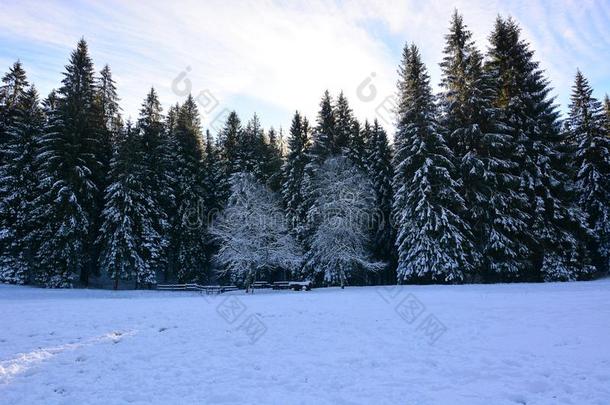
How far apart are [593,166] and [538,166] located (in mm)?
6583

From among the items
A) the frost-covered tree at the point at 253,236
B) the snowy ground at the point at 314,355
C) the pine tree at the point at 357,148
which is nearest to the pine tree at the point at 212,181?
the frost-covered tree at the point at 253,236

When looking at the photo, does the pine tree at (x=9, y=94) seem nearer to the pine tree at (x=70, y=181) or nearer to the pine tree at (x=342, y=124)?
the pine tree at (x=70, y=181)

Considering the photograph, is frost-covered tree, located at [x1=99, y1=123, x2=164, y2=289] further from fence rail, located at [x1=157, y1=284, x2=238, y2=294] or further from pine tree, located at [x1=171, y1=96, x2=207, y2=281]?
pine tree, located at [x1=171, y1=96, x2=207, y2=281]

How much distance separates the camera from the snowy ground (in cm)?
654

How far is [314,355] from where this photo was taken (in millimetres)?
9070

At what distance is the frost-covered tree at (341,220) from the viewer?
31.2 m

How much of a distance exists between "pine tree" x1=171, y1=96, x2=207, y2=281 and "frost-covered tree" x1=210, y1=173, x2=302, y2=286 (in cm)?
716

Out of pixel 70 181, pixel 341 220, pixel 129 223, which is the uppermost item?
pixel 70 181

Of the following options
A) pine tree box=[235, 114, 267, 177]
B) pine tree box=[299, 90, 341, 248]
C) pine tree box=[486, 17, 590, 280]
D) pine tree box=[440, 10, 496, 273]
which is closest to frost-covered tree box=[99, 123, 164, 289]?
pine tree box=[235, 114, 267, 177]

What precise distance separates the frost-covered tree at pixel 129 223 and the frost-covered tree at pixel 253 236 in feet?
23.2

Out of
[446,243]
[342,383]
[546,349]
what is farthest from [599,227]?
[342,383]

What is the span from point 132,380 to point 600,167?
36722 mm

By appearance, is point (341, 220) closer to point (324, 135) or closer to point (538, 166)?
point (324, 135)

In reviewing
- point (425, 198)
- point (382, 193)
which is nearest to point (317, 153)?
point (382, 193)
